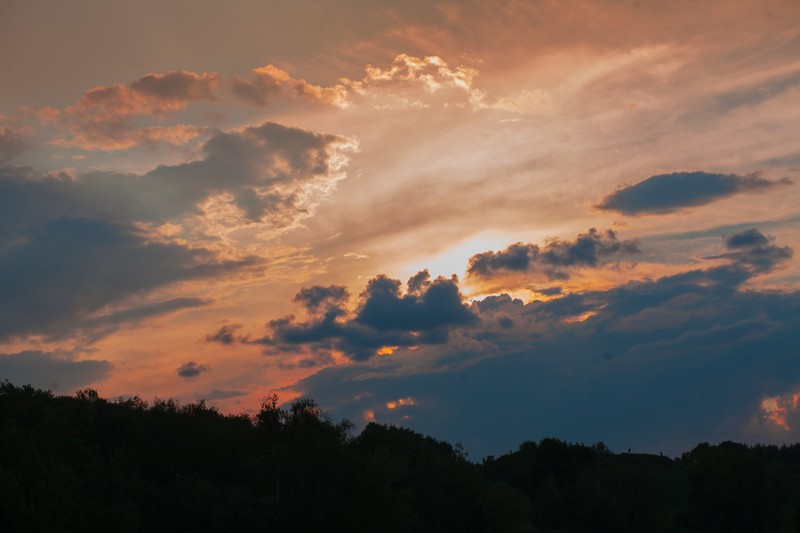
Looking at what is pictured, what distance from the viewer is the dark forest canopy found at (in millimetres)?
61719

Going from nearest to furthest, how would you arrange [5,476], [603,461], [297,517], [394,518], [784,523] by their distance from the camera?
[5,476]
[297,517]
[394,518]
[784,523]
[603,461]

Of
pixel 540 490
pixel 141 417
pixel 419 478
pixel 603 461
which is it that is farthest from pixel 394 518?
pixel 603 461

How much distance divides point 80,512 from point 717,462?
3872 inches

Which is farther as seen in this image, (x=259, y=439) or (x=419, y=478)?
(x=419, y=478)

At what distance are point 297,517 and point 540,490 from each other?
5974 centimetres

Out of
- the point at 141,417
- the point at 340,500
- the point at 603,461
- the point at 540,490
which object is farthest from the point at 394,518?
the point at 603,461

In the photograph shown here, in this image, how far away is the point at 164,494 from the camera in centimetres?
→ 7106

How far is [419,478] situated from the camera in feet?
331

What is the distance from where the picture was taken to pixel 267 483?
7931cm

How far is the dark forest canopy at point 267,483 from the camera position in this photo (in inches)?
2430

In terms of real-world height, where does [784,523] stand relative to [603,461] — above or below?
below

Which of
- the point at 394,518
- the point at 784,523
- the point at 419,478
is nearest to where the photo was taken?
the point at 394,518

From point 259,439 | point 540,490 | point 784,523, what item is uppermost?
point 259,439

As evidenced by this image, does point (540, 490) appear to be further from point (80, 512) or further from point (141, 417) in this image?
point (80, 512)
